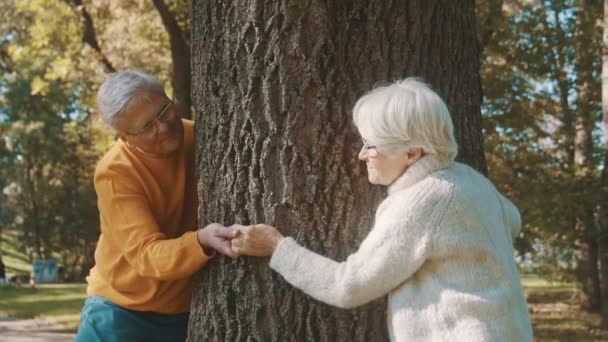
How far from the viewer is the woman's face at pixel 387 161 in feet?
7.89

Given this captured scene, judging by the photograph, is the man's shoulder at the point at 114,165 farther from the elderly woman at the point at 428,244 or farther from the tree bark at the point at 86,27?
the tree bark at the point at 86,27

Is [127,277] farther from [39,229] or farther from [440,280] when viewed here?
[39,229]

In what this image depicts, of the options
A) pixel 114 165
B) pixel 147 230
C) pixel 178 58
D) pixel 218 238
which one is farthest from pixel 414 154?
pixel 178 58

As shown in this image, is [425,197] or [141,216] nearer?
[425,197]

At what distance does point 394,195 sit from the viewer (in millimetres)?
2432

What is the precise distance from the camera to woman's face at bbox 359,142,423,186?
7.89 feet

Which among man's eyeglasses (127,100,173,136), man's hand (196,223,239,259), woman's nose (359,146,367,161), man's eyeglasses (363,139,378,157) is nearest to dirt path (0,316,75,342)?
man's eyeglasses (127,100,173,136)

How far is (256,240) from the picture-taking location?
9.04ft

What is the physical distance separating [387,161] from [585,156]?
13658 millimetres

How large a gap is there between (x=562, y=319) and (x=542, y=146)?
12.0 feet

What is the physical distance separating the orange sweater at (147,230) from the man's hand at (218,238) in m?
0.04

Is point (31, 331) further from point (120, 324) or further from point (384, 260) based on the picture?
point (384, 260)

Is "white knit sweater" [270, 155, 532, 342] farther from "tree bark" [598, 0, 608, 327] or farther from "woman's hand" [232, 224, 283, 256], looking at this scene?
"tree bark" [598, 0, 608, 327]

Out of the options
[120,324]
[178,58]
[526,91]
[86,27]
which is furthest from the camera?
[526,91]
